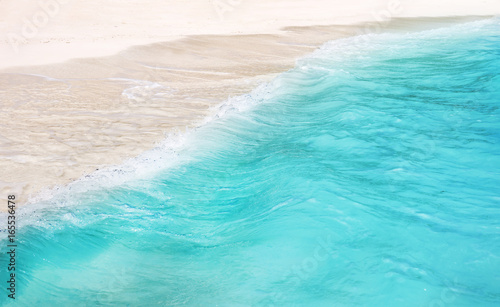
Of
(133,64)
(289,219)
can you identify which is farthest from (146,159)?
(133,64)

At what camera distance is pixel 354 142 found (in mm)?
6391

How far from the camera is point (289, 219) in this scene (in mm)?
4730

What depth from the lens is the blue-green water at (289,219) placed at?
12.5ft

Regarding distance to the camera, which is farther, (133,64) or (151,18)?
(151,18)

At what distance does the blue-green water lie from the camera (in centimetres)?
382

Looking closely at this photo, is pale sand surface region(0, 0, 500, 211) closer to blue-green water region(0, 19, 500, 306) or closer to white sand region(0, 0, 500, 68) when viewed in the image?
white sand region(0, 0, 500, 68)

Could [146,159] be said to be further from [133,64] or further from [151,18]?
[151,18]

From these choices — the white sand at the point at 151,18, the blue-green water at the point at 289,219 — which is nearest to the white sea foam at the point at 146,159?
the blue-green water at the point at 289,219

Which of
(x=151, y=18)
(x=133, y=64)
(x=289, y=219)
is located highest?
(x=151, y=18)

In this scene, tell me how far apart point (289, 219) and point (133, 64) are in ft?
22.2

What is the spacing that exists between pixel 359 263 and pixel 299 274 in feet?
1.75

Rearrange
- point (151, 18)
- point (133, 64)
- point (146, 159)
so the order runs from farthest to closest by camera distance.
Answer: point (151, 18) → point (133, 64) → point (146, 159)

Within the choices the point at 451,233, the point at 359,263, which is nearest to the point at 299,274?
the point at 359,263

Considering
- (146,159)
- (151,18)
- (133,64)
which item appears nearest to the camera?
(146,159)
